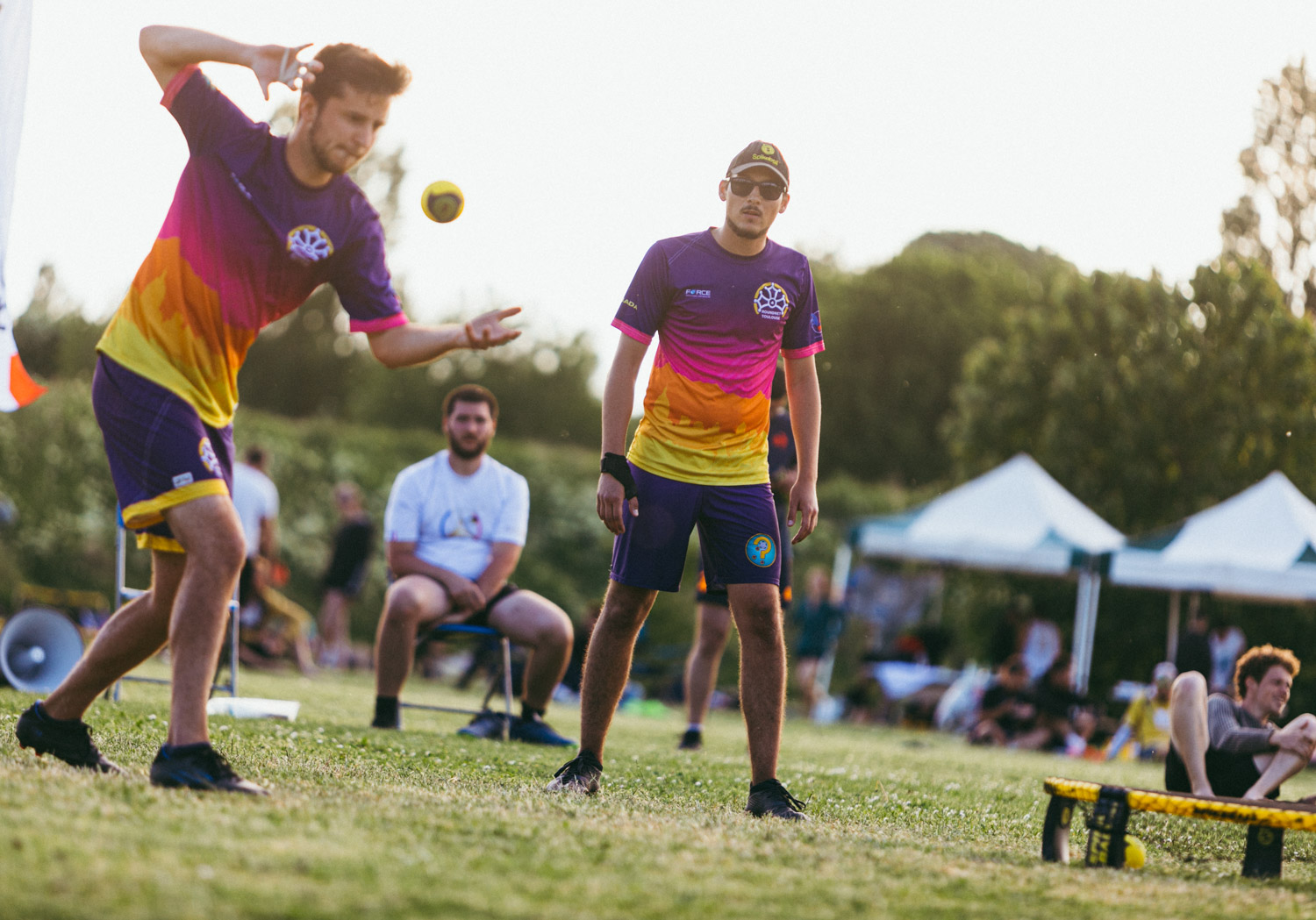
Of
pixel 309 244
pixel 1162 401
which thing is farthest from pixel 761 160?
pixel 1162 401

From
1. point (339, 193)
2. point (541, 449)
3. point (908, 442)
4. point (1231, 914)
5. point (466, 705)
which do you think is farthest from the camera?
point (908, 442)

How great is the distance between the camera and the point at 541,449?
2402cm

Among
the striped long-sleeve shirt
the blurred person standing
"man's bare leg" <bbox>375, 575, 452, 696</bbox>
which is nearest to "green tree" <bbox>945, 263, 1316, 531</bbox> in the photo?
the blurred person standing

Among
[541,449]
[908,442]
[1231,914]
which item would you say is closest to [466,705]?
[1231,914]

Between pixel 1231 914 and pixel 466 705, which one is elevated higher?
pixel 1231 914

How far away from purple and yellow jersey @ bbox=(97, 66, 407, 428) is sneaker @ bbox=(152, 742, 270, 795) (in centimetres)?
92

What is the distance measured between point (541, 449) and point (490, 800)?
19917 mm

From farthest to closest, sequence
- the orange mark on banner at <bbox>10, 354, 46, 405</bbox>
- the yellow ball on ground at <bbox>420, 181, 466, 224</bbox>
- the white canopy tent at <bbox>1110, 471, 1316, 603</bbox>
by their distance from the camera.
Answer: the white canopy tent at <bbox>1110, 471, 1316, 603</bbox> → the orange mark on banner at <bbox>10, 354, 46, 405</bbox> → the yellow ball on ground at <bbox>420, 181, 466, 224</bbox>

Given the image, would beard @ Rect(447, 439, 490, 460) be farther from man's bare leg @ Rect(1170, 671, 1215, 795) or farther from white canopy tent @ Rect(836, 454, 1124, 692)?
white canopy tent @ Rect(836, 454, 1124, 692)

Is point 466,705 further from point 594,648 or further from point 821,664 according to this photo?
point 821,664

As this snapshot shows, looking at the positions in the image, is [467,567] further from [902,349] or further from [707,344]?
[902,349]

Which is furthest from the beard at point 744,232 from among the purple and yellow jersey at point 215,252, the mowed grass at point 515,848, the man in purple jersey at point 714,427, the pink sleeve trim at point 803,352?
the mowed grass at point 515,848

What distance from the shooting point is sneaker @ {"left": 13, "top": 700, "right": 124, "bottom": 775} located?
164 inches

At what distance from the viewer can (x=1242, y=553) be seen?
49.1ft
